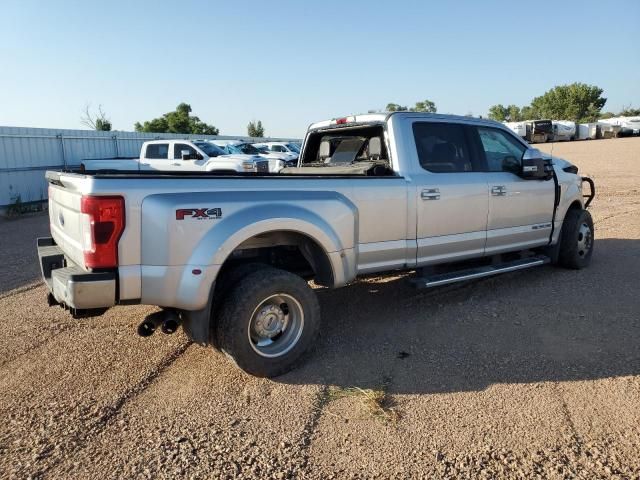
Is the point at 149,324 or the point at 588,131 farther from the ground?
the point at 588,131

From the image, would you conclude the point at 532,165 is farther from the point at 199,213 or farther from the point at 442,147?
the point at 199,213

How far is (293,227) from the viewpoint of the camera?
391 centimetres

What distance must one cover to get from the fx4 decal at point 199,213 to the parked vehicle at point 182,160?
1437 cm

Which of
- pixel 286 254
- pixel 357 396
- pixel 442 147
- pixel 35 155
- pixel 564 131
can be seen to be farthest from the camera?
pixel 564 131

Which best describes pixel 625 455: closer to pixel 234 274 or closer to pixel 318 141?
pixel 234 274

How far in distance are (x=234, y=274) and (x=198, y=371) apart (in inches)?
32.7

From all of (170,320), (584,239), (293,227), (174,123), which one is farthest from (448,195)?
(174,123)

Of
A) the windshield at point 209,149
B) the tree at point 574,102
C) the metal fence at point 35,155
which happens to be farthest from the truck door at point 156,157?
the tree at point 574,102

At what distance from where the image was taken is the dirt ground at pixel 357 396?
2920 mm

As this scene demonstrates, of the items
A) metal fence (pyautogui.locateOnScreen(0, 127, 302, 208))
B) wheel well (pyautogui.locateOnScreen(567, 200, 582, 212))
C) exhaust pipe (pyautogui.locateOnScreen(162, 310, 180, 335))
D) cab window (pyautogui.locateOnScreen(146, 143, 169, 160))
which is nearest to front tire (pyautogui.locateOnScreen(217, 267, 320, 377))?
exhaust pipe (pyautogui.locateOnScreen(162, 310, 180, 335))

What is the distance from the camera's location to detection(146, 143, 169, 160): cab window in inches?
739

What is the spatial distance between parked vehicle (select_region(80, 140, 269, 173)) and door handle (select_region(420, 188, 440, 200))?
13.4 m

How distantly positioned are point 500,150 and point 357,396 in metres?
3.52

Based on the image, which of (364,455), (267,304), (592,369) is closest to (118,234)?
(267,304)
